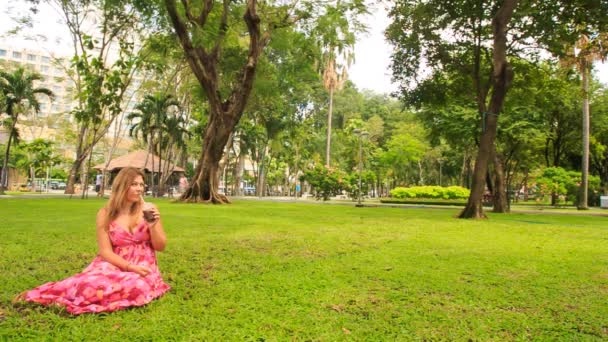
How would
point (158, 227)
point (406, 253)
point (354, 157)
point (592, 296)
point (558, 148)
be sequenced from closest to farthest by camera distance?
point (158, 227)
point (592, 296)
point (406, 253)
point (558, 148)
point (354, 157)

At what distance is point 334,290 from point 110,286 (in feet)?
6.20

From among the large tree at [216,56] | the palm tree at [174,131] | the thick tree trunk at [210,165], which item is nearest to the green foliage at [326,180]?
the palm tree at [174,131]

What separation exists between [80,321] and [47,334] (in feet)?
0.81

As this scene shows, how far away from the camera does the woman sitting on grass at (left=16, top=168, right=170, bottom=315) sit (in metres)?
3.21

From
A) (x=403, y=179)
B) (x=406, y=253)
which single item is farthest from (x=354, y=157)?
(x=406, y=253)

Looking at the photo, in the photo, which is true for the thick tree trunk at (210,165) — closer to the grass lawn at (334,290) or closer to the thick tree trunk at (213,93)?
the thick tree trunk at (213,93)

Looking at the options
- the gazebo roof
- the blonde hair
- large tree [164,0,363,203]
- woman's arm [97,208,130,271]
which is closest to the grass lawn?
woman's arm [97,208,130,271]

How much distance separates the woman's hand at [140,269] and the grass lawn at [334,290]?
0.25m

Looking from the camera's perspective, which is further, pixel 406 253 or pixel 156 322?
pixel 406 253

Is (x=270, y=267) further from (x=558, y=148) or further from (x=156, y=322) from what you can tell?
(x=558, y=148)

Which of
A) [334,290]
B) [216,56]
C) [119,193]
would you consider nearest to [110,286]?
[119,193]

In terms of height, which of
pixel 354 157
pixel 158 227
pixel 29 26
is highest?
pixel 29 26

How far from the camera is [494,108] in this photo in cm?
1430

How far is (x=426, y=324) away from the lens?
3.12m
